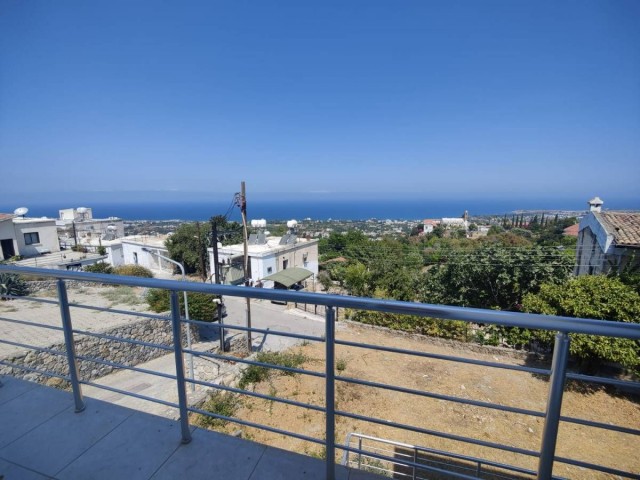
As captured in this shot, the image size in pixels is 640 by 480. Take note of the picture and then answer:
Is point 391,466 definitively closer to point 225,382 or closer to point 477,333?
point 225,382

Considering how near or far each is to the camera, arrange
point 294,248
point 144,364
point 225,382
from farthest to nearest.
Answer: point 294,248, point 144,364, point 225,382

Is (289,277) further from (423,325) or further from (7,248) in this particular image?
(7,248)

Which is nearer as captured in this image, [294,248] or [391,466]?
[391,466]

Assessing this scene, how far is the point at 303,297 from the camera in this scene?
163 cm

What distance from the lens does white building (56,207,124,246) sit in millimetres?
31438

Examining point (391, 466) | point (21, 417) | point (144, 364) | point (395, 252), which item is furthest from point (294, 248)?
point (21, 417)

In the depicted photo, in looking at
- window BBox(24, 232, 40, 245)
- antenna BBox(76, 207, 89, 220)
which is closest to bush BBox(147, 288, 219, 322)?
window BBox(24, 232, 40, 245)

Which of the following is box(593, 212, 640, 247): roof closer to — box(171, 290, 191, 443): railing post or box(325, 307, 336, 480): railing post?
box(325, 307, 336, 480): railing post

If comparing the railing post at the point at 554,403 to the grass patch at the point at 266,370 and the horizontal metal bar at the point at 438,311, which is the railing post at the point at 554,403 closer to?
the horizontal metal bar at the point at 438,311

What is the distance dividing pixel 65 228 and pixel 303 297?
46.8 meters

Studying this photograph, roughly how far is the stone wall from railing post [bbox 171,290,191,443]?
7704mm

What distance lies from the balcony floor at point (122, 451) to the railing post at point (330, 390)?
138 mm

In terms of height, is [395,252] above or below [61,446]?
below

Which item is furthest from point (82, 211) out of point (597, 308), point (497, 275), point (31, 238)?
point (597, 308)
